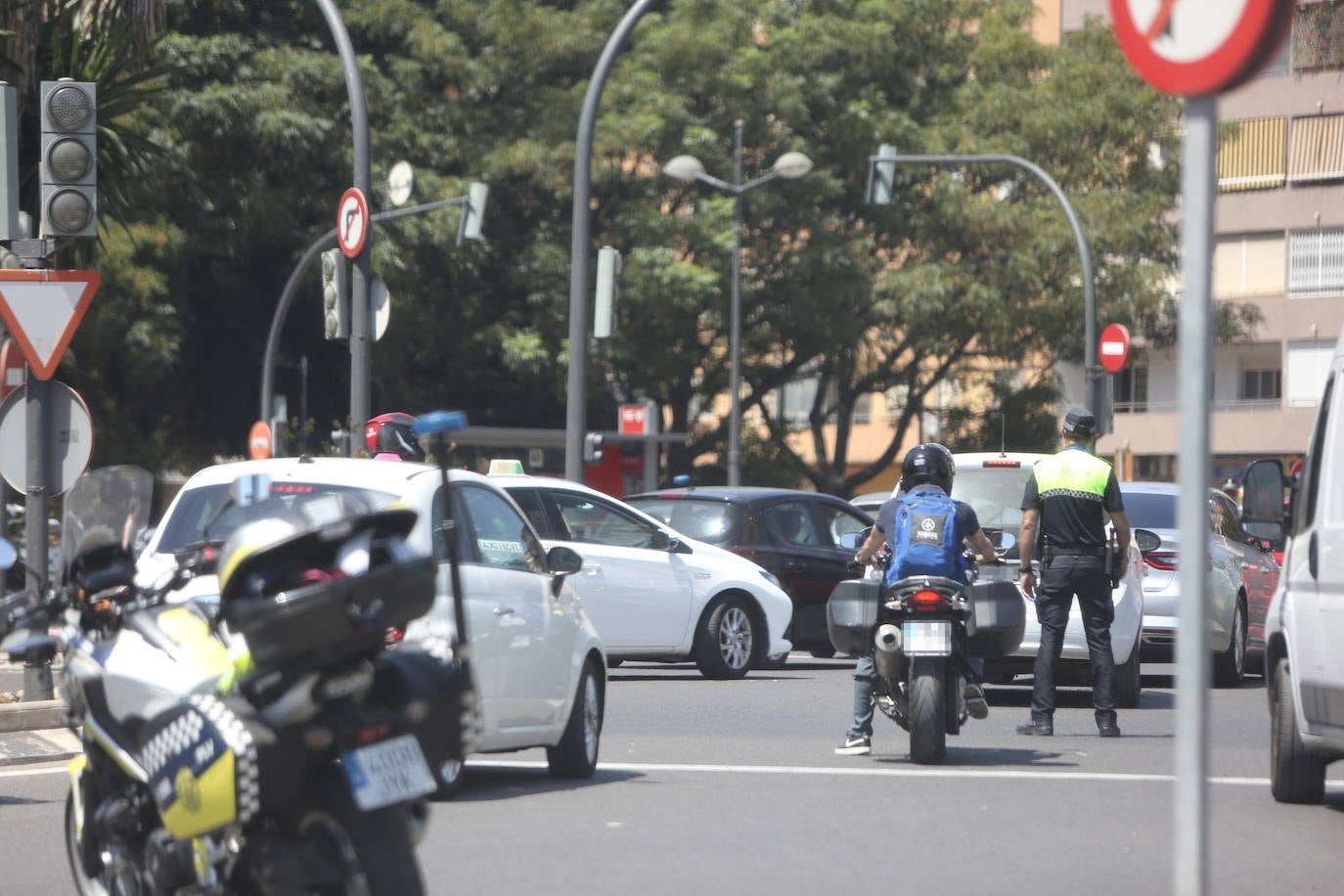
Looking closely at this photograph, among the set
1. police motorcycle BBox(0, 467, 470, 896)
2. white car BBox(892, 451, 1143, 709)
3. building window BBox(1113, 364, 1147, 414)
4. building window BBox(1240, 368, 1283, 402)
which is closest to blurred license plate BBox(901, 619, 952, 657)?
white car BBox(892, 451, 1143, 709)

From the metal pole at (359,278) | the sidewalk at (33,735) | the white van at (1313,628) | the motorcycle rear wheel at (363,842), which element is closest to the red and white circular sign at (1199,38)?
the motorcycle rear wheel at (363,842)

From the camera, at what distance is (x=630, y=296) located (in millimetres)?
36094

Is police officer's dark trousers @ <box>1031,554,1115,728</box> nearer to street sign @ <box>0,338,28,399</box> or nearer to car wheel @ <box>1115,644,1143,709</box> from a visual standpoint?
car wheel @ <box>1115,644,1143,709</box>

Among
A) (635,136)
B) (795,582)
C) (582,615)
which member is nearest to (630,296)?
(635,136)

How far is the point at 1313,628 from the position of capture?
8664 mm

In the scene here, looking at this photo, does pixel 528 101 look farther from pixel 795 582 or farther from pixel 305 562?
pixel 305 562

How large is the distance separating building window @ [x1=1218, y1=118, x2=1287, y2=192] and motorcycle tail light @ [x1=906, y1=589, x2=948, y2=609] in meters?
46.7

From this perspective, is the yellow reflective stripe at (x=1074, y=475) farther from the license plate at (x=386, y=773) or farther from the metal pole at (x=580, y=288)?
the metal pole at (x=580, y=288)

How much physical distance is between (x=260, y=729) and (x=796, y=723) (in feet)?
27.4

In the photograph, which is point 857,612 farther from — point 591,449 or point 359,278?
point 591,449

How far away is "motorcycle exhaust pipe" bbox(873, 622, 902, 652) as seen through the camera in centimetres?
1045

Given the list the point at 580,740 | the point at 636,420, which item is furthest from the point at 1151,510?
the point at 636,420

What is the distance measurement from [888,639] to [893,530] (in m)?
0.57

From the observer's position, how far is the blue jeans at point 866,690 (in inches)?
422
